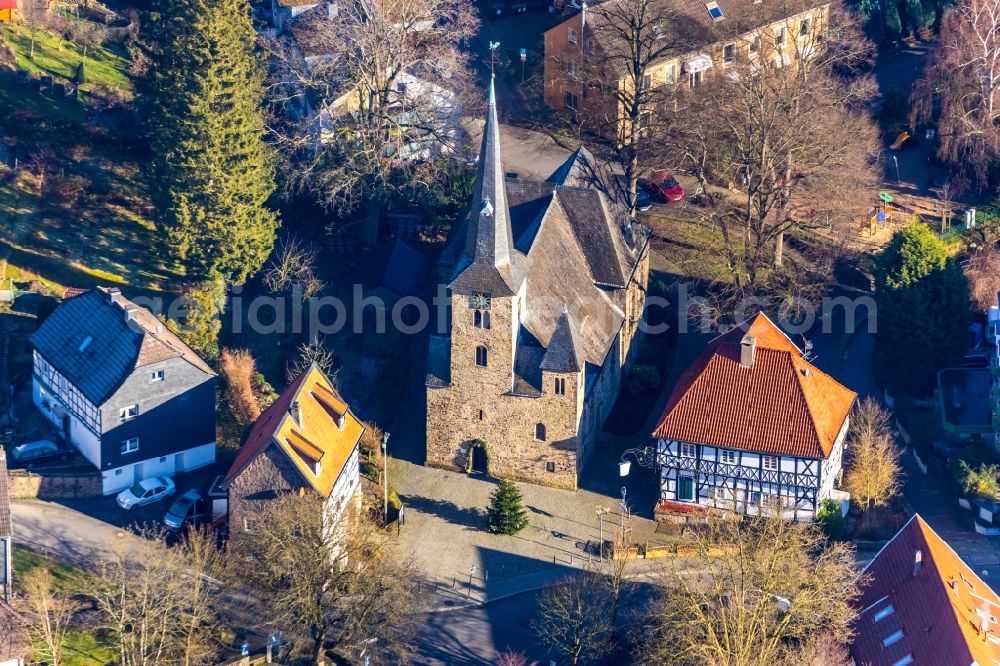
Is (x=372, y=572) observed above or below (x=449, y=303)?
below

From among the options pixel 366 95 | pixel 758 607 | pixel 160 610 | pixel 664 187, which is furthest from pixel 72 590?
pixel 664 187

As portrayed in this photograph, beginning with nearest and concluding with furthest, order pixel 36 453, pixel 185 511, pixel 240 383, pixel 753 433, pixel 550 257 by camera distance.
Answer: pixel 185 511 → pixel 753 433 → pixel 36 453 → pixel 550 257 → pixel 240 383

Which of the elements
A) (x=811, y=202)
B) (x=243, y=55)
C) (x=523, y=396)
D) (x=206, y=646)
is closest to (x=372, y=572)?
(x=206, y=646)

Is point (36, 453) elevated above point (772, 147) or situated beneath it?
situated beneath

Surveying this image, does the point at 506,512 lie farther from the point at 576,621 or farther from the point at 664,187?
the point at 664,187

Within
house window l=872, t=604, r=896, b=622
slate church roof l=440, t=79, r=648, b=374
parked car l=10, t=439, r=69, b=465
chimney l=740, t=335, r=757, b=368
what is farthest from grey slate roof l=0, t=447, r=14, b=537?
house window l=872, t=604, r=896, b=622

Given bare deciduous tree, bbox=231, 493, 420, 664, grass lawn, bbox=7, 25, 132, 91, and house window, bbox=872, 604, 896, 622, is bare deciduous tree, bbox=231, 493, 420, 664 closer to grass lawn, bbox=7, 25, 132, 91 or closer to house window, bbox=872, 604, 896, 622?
house window, bbox=872, 604, 896, 622

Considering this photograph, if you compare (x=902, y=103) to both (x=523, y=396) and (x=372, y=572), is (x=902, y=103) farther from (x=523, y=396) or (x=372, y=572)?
(x=372, y=572)
